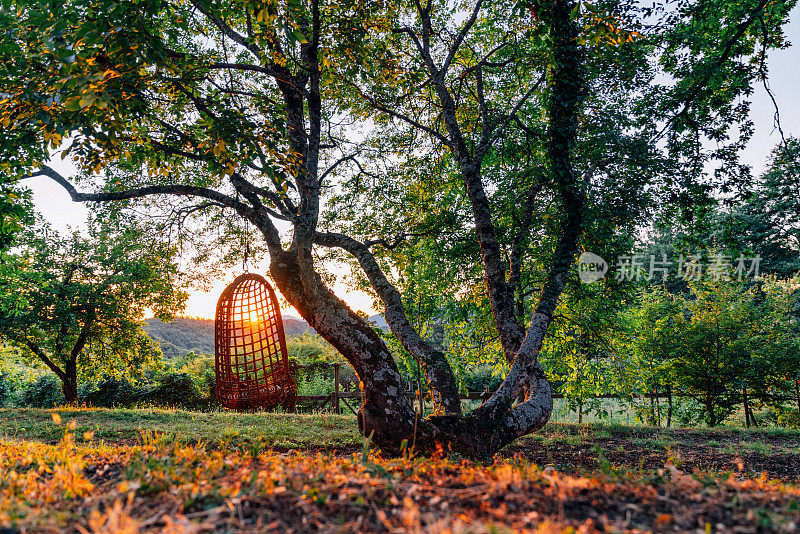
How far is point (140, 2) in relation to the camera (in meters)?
4.41

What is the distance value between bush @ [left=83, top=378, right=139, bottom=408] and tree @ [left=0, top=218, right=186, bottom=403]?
2.29 m

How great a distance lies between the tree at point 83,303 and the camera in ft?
44.7

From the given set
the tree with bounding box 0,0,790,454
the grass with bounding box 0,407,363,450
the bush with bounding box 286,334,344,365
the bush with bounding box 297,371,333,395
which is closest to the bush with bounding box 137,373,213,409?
the bush with bounding box 297,371,333,395

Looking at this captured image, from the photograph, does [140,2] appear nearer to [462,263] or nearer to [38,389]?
[462,263]

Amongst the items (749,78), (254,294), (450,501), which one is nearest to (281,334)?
(254,294)

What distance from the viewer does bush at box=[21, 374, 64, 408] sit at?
63.4 ft

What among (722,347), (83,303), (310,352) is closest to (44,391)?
(83,303)

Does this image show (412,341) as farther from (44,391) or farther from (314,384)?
(44,391)

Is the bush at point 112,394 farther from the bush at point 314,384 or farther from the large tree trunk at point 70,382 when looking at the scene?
the bush at point 314,384

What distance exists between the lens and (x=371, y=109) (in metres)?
9.08

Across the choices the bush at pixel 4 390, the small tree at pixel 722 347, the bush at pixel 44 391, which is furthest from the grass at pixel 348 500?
the bush at pixel 4 390

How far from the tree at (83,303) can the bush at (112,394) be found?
7.51 ft

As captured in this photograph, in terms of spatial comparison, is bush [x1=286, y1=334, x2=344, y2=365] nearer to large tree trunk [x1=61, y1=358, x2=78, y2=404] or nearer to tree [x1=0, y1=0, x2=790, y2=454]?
large tree trunk [x1=61, y1=358, x2=78, y2=404]

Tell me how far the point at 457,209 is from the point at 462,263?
1.20 m
